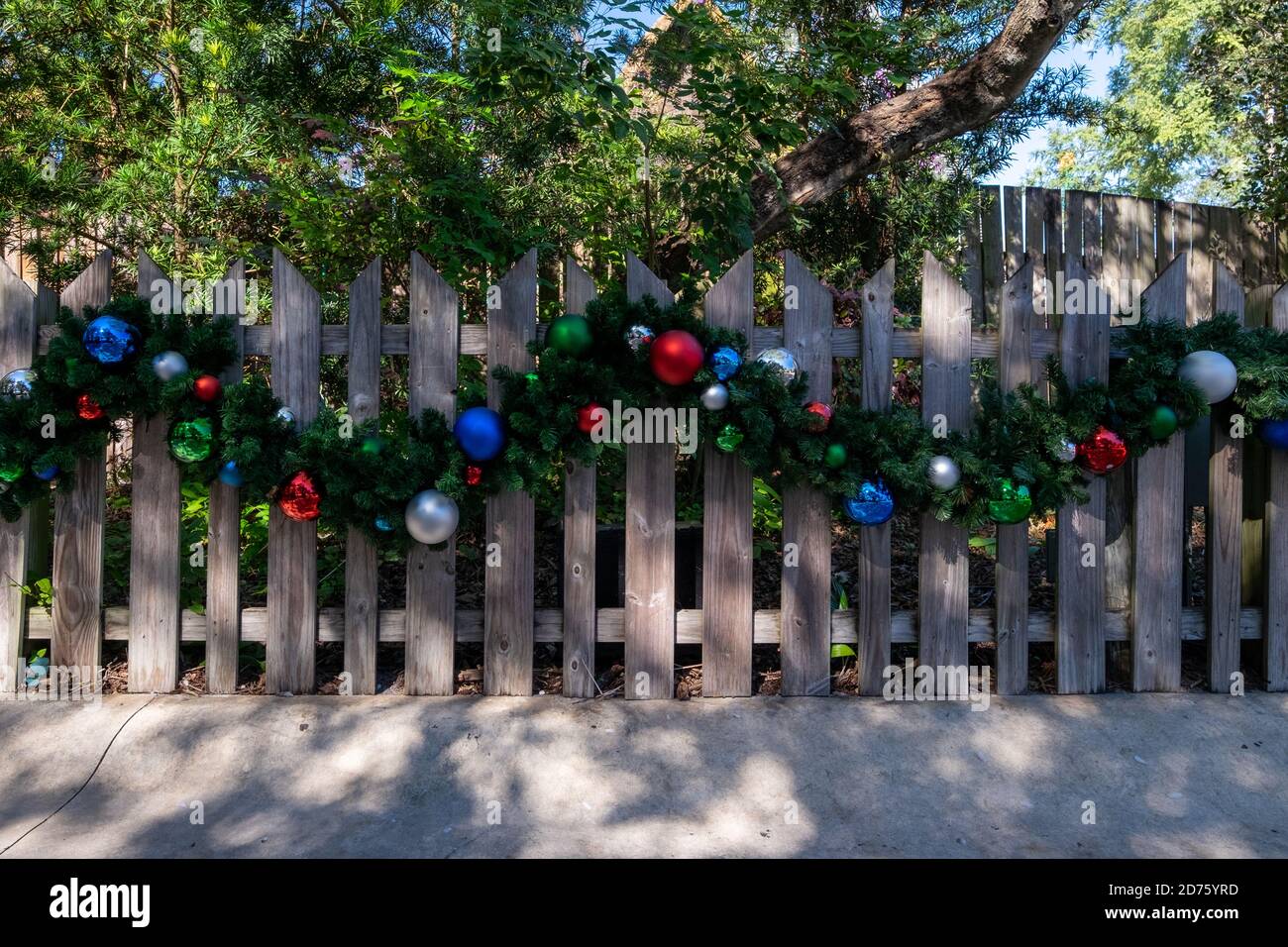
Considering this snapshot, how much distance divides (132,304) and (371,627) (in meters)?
1.55

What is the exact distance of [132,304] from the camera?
346 centimetres

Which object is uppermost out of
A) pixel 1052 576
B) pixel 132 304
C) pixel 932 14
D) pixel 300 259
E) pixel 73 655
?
pixel 932 14

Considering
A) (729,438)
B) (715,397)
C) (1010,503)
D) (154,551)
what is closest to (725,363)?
(715,397)

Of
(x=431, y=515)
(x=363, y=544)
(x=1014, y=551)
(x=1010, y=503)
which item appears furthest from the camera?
(x=1014, y=551)

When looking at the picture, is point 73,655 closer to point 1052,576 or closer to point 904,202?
point 1052,576

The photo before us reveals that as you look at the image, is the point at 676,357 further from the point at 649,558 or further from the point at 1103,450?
the point at 1103,450

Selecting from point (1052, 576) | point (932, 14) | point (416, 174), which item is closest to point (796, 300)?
point (1052, 576)

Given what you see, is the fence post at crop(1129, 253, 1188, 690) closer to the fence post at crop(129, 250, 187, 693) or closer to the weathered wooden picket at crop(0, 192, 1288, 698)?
the weathered wooden picket at crop(0, 192, 1288, 698)

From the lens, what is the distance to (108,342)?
11.1 feet

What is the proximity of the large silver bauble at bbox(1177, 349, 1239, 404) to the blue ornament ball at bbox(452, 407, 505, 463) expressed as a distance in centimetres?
270

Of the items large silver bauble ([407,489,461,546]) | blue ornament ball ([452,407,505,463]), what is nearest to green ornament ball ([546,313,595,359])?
blue ornament ball ([452,407,505,463])

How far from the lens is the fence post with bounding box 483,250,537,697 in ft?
11.6

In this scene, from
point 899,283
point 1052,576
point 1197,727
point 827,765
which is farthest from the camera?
point 899,283

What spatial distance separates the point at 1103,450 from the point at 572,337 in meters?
2.11
